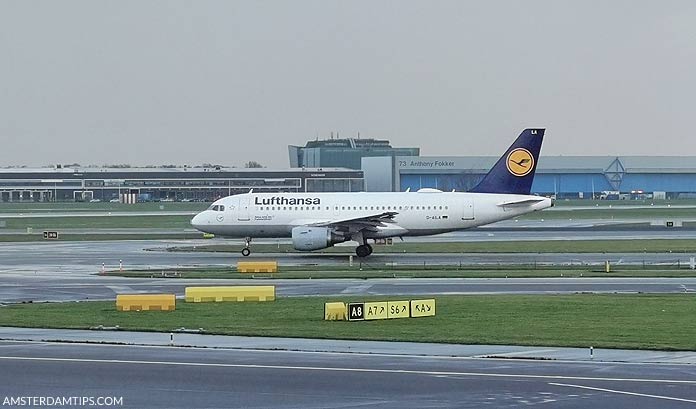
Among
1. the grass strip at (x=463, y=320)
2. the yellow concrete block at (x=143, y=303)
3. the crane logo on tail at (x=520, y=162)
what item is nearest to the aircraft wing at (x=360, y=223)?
the crane logo on tail at (x=520, y=162)

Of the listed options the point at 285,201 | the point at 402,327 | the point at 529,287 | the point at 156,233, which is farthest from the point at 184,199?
the point at 402,327

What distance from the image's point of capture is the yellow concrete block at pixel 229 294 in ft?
135

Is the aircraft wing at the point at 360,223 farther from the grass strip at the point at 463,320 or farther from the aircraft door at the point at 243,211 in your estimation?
the grass strip at the point at 463,320

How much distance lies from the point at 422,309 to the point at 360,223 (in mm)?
31089

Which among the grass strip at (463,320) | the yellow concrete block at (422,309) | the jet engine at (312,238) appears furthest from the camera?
the jet engine at (312,238)

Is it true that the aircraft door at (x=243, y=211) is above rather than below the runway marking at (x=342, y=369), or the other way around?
above

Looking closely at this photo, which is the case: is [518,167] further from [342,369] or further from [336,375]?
[336,375]

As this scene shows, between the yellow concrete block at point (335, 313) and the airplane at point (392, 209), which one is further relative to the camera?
the airplane at point (392, 209)

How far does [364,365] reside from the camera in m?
25.2

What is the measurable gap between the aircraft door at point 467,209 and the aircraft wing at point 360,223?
4465mm

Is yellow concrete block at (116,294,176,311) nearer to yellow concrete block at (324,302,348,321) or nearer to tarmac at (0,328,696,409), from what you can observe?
yellow concrete block at (324,302,348,321)

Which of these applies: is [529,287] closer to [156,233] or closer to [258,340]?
[258,340]

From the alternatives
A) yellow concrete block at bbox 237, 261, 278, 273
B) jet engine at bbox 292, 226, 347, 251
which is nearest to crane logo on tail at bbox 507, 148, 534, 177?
jet engine at bbox 292, 226, 347, 251

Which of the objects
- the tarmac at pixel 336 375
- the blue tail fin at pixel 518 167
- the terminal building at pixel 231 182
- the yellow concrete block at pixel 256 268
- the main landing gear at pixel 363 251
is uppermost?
the terminal building at pixel 231 182
